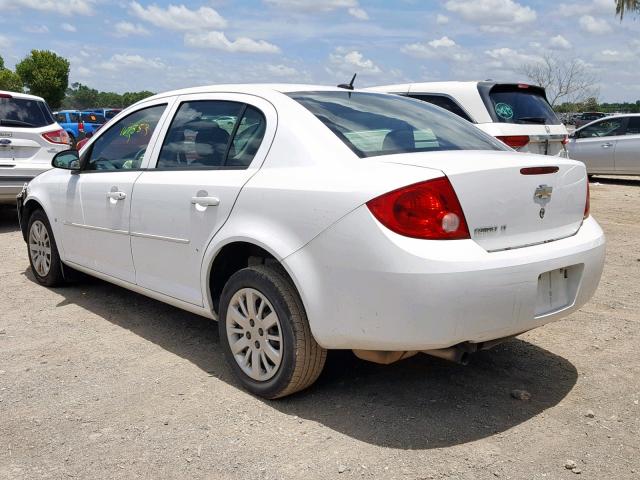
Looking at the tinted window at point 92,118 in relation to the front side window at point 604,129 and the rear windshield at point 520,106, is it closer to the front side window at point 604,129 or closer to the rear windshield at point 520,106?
the front side window at point 604,129

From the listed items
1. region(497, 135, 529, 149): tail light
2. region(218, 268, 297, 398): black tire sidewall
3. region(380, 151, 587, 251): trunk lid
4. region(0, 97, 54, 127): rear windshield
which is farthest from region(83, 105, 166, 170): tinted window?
region(497, 135, 529, 149): tail light

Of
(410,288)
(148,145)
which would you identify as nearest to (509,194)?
(410,288)

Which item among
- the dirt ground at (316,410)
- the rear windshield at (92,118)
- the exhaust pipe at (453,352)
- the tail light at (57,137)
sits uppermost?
the rear windshield at (92,118)

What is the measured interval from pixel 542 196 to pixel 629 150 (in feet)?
39.5

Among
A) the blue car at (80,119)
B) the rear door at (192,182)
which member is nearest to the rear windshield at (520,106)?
the rear door at (192,182)

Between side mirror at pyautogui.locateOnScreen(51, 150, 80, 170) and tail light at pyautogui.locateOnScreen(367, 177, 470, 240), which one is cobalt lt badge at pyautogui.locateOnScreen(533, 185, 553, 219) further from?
side mirror at pyautogui.locateOnScreen(51, 150, 80, 170)

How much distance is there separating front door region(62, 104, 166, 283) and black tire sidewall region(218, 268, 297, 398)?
1.12 meters

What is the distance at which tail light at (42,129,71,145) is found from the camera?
9117mm

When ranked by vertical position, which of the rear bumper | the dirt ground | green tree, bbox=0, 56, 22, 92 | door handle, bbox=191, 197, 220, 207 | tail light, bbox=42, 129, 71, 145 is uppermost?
green tree, bbox=0, 56, 22, 92

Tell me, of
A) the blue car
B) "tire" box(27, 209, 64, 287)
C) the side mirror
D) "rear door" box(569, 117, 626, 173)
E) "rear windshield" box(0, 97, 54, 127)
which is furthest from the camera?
the blue car

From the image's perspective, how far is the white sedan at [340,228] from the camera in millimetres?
2910

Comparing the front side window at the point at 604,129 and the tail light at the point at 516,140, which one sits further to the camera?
the front side window at the point at 604,129

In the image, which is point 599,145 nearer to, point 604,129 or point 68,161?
point 604,129

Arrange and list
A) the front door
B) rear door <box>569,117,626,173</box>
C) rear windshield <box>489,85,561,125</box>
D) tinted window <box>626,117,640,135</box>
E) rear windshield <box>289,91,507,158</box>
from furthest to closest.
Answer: rear door <box>569,117,626,173</box> < tinted window <box>626,117,640,135</box> < rear windshield <box>489,85,561,125</box> < the front door < rear windshield <box>289,91,507,158</box>
